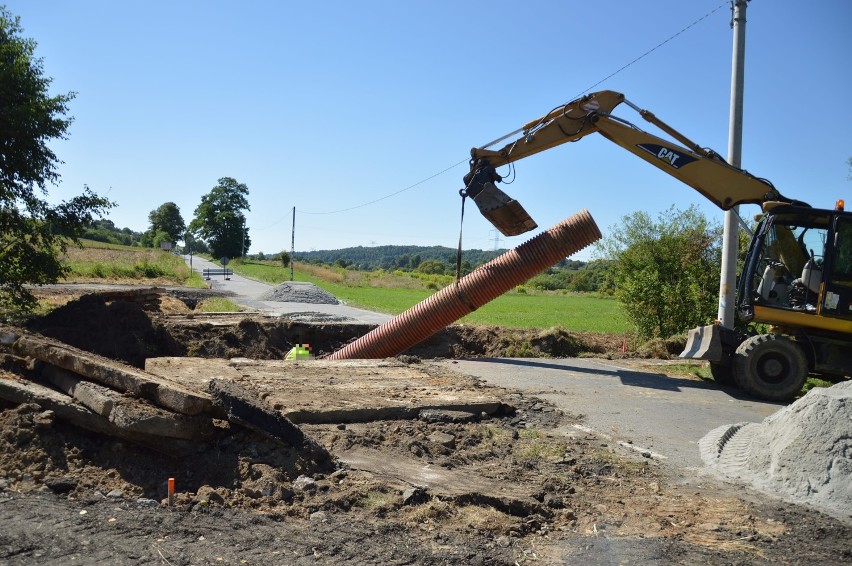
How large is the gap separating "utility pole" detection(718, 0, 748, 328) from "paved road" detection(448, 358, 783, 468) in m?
2.05

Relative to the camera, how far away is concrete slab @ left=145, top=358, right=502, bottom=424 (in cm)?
744

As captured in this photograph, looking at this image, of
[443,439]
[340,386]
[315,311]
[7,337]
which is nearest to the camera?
[443,439]

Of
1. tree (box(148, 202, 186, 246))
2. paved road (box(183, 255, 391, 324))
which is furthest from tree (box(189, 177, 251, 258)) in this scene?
paved road (box(183, 255, 391, 324))

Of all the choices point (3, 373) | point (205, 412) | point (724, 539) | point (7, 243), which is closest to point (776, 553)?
point (724, 539)

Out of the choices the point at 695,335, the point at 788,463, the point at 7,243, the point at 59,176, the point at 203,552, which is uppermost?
the point at 59,176

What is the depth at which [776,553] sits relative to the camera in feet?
14.2

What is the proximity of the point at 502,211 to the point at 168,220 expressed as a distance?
445 feet

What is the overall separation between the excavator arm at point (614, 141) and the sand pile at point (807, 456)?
5.65 m

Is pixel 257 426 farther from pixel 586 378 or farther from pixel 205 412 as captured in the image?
pixel 586 378

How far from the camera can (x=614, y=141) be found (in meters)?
11.9

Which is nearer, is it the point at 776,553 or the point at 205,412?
the point at 776,553

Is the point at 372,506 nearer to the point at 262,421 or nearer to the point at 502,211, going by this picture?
the point at 262,421

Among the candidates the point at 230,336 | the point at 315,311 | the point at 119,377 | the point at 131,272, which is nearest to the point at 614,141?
the point at 230,336

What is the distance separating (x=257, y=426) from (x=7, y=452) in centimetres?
195
